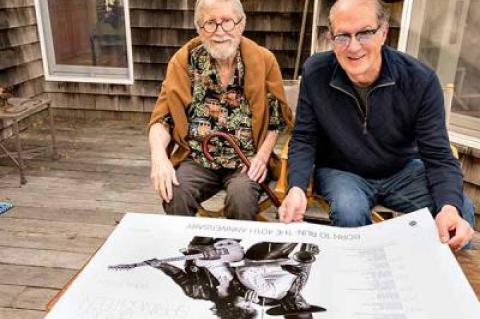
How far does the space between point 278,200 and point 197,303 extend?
0.66 metres

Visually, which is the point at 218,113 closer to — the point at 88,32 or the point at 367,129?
the point at 367,129

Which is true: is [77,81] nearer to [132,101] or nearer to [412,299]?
[132,101]

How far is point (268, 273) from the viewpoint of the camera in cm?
88

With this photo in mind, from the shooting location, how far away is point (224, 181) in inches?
62.2

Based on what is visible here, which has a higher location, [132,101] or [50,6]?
[50,6]

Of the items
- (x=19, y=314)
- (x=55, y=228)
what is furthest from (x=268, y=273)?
(x=55, y=228)

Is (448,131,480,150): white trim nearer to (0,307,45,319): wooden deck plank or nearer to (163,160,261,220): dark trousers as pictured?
(163,160,261,220): dark trousers

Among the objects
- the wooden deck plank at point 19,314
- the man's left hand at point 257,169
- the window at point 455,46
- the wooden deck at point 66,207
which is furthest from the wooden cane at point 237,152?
the window at point 455,46

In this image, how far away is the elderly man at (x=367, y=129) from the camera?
1.20 meters

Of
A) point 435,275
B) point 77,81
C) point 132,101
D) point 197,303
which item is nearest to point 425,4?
point 435,275

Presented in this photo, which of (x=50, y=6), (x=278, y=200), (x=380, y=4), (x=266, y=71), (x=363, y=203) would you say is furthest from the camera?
(x=50, y=6)

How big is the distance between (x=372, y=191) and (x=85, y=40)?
3.15 meters

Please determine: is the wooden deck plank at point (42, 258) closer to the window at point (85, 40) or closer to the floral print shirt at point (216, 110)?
the floral print shirt at point (216, 110)

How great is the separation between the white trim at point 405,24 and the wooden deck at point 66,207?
1.56 m
